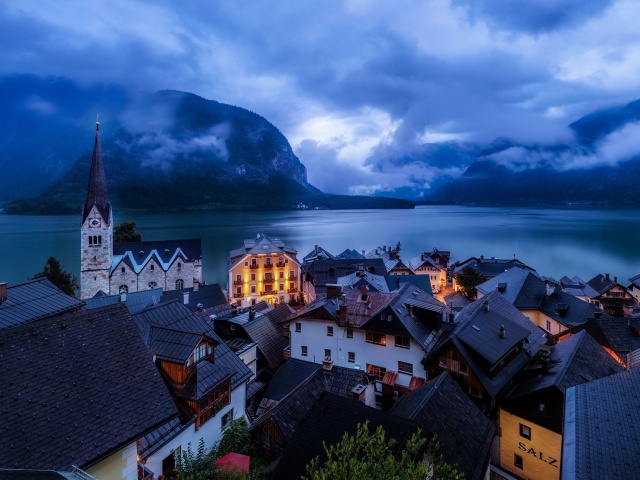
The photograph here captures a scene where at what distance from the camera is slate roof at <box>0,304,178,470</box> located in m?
7.79

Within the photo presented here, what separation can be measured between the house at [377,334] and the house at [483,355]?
4.34ft

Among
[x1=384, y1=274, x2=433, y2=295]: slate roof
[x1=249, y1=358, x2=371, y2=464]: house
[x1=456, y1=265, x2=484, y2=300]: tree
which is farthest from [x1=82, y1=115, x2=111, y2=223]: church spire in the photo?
[x1=456, y1=265, x2=484, y2=300]: tree

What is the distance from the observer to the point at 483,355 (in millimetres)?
21891

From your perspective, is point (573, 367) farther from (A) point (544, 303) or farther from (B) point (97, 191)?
(B) point (97, 191)

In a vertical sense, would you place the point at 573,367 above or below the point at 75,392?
below

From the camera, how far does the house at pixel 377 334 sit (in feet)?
87.1

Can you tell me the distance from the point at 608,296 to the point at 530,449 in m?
49.0

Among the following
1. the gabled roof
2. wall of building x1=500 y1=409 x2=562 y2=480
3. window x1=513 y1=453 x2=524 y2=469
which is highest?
the gabled roof

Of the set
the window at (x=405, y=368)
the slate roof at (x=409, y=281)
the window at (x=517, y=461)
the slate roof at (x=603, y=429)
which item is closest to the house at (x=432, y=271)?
the slate roof at (x=409, y=281)

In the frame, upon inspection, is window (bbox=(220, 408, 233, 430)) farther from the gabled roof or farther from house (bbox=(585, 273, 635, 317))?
house (bbox=(585, 273, 635, 317))

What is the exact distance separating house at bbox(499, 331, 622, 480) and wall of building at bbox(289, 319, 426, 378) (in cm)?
609

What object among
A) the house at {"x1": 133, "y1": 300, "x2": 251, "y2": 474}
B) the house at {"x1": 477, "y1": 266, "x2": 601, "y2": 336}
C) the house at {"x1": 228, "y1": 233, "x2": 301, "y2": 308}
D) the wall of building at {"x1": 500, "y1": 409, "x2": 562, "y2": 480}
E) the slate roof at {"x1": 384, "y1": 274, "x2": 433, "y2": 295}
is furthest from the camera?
the house at {"x1": 228, "y1": 233, "x2": 301, "y2": 308}

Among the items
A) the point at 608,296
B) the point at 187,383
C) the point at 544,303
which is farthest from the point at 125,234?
the point at 608,296

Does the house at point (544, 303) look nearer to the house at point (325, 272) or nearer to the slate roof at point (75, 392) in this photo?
the house at point (325, 272)
